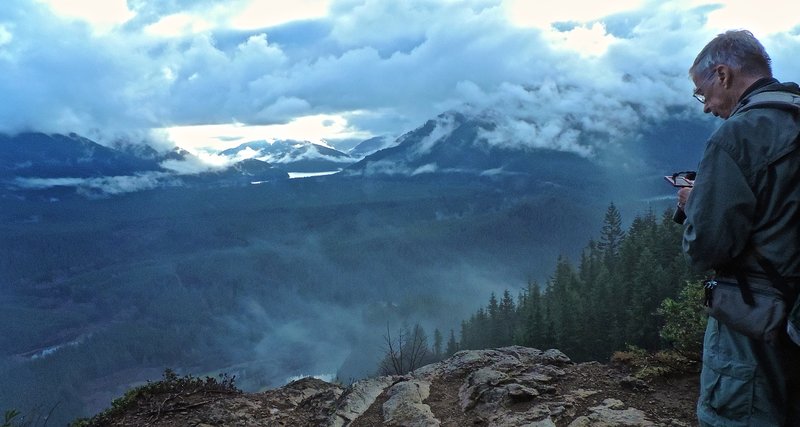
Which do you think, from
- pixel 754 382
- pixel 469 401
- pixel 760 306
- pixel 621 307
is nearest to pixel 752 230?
pixel 760 306

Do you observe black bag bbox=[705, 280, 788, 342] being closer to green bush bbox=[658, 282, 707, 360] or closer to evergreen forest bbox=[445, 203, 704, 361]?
green bush bbox=[658, 282, 707, 360]

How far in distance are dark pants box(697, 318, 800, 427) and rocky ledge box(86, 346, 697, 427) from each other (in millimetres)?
3755

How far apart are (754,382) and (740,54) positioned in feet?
7.46

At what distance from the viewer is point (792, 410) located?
3.42 meters

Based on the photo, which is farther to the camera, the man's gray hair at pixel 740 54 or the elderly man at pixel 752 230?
the man's gray hair at pixel 740 54

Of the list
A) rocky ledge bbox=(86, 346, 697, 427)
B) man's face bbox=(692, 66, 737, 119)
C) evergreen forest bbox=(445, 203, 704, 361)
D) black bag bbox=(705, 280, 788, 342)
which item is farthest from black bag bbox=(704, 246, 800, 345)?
evergreen forest bbox=(445, 203, 704, 361)

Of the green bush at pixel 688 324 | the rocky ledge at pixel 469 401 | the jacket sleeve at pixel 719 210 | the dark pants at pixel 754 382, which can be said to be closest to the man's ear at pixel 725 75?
the jacket sleeve at pixel 719 210

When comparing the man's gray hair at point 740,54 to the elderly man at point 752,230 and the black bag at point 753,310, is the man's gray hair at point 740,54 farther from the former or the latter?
the black bag at point 753,310

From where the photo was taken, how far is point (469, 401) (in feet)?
28.5

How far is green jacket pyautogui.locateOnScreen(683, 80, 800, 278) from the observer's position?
3225 millimetres

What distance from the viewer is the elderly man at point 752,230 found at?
10.6ft

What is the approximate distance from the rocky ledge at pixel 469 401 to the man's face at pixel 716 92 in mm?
4738

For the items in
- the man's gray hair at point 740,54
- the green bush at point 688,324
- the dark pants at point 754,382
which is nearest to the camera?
the dark pants at point 754,382

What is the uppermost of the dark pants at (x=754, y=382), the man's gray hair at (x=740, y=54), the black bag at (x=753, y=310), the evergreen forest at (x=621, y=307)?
the man's gray hair at (x=740, y=54)
